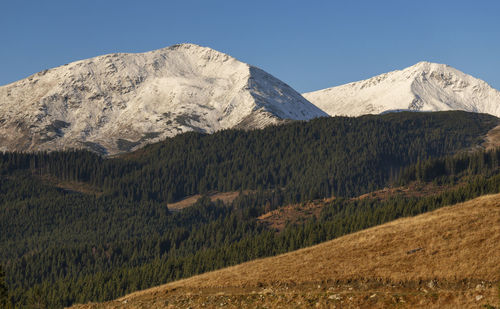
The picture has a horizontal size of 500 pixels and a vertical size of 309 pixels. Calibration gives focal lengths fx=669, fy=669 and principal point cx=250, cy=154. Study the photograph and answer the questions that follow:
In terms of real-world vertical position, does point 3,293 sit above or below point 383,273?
below

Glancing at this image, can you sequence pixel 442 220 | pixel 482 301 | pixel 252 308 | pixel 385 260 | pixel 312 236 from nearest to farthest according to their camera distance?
pixel 482 301 < pixel 252 308 < pixel 385 260 < pixel 442 220 < pixel 312 236

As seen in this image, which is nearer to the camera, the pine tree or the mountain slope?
the mountain slope

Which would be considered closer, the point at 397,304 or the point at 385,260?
the point at 397,304

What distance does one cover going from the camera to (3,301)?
90000mm

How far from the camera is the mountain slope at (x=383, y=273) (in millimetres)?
57406

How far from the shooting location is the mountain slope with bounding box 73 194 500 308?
5741 cm

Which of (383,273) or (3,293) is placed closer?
(383,273)

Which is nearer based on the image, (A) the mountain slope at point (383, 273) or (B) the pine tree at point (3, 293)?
(A) the mountain slope at point (383, 273)

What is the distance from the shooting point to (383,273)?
72.6m

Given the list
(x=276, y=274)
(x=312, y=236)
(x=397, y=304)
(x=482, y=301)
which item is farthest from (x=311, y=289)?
(x=312, y=236)

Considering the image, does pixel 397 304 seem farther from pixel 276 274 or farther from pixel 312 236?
pixel 312 236

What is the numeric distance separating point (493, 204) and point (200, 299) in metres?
45.7

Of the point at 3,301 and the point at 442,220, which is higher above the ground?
the point at 442,220

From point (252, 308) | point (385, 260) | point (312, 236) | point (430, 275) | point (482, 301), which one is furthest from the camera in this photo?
point (312, 236)
